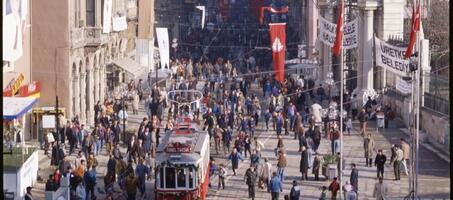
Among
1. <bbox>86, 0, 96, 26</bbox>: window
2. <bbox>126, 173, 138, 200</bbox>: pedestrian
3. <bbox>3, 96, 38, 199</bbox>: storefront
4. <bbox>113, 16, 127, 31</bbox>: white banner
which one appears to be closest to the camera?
<bbox>126, 173, 138, 200</bbox>: pedestrian

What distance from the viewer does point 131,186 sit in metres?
28.0

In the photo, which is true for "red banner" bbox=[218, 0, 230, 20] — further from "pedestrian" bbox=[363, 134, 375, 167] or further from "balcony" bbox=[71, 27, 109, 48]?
"pedestrian" bbox=[363, 134, 375, 167]

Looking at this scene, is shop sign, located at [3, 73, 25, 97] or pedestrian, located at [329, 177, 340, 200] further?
shop sign, located at [3, 73, 25, 97]

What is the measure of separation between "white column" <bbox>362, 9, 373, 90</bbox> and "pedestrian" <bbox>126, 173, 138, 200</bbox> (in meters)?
24.5

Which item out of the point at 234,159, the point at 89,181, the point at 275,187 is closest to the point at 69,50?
the point at 234,159

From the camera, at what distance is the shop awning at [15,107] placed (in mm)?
30547

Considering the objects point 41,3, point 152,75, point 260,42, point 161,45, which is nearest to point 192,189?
point 41,3

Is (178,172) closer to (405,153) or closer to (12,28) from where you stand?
(12,28)

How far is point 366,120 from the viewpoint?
44.4 metres

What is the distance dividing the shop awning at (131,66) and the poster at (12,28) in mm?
21645

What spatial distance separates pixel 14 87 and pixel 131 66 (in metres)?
21.2

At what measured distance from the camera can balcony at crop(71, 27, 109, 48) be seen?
43469mm

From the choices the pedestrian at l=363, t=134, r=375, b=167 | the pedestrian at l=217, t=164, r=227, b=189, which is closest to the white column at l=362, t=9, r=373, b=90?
the pedestrian at l=363, t=134, r=375, b=167

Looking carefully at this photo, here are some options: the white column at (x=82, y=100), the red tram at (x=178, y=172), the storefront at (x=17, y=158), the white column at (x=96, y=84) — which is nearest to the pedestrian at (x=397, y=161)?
the red tram at (x=178, y=172)
